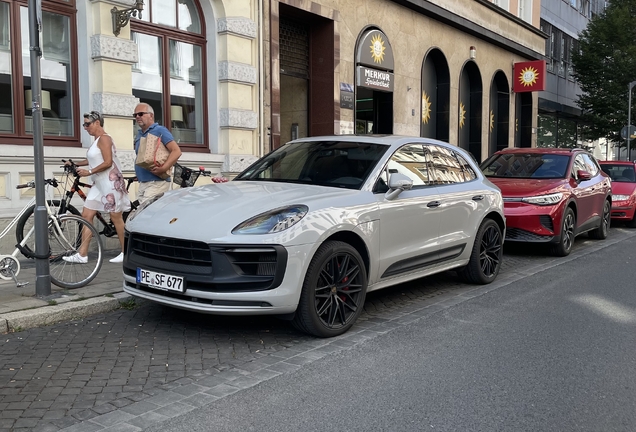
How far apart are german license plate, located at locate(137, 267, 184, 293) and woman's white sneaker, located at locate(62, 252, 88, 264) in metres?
1.72

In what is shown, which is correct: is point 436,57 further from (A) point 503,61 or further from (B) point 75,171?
(B) point 75,171

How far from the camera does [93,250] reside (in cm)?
652

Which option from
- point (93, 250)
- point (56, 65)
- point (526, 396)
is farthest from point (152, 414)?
point (56, 65)

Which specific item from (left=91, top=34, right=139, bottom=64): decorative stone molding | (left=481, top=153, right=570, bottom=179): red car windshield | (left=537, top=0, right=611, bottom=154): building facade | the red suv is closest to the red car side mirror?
the red suv

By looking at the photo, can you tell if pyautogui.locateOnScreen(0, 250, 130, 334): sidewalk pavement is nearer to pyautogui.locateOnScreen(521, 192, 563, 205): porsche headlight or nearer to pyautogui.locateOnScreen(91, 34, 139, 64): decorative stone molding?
pyautogui.locateOnScreen(91, 34, 139, 64): decorative stone molding

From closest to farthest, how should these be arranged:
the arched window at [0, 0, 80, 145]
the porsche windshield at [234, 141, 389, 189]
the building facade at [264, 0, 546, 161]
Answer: the porsche windshield at [234, 141, 389, 189] < the arched window at [0, 0, 80, 145] < the building facade at [264, 0, 546, 161]

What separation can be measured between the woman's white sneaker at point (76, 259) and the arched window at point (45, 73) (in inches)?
112

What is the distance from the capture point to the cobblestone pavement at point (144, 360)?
3.62m

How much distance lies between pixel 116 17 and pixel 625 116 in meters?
29.6

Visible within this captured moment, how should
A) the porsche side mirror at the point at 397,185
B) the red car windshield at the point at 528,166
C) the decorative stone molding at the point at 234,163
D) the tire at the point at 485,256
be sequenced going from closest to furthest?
the porsche side mirror at the point at 397,185 → the tire at the point at 485,256 → the red car windshield at the point at 528,166 → the decorative stone molding at the point at 234,163

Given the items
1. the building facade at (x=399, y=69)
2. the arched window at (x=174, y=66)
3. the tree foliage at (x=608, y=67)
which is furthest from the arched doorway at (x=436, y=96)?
the tree foliage at (x=608, y=67)

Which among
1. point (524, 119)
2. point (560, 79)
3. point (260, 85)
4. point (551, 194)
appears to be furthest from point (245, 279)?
point (560, 79)

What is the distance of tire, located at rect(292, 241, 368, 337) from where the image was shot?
484 centimetres

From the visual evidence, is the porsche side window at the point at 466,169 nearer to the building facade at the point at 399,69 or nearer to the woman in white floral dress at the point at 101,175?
the woman in white floral dress at the point at 101,175
